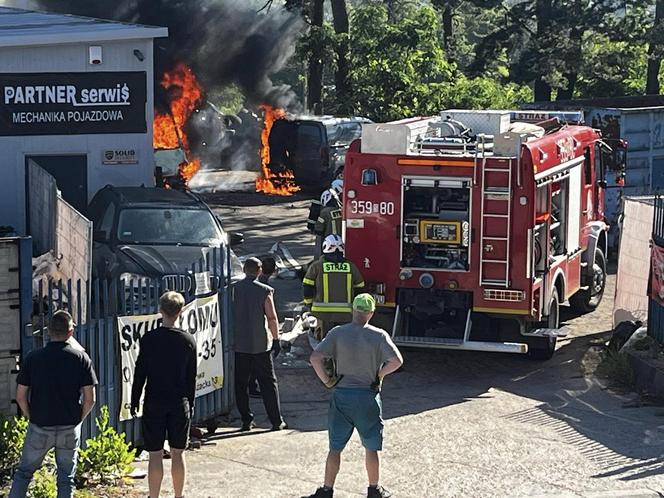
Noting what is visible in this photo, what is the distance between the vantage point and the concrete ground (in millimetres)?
9539

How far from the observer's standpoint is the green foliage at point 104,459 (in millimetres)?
9133

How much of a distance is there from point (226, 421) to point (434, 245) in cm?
359

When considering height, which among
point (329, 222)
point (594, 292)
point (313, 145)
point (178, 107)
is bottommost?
point (594, 292)

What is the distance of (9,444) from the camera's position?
8.99 m

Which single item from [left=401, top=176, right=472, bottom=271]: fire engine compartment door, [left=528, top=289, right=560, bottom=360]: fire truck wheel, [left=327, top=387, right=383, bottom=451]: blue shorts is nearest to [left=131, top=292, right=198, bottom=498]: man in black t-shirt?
[left=327, top=387, right=383, bottom=451]: blue shorts

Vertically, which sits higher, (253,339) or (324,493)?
(253,339)

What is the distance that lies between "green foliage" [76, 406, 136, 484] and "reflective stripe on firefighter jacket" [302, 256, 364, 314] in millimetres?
4105

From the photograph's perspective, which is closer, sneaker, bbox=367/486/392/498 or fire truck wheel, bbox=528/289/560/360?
sneaker, bbox=367/486/392/498

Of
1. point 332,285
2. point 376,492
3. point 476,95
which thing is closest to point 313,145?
point 476,95

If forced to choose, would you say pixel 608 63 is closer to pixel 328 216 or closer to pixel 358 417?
pixel 328 216

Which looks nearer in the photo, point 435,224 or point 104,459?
point 104,459

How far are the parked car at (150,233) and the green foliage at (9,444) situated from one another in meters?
5.77

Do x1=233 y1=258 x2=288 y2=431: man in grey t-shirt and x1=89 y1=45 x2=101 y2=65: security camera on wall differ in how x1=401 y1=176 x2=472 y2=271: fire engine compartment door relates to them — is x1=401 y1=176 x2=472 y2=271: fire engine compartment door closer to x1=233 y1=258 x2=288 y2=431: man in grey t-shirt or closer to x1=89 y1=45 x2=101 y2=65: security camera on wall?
x1=233 y1=258 x2=288 y2=431: man in grey t-shirt

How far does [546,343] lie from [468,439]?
370 cm
